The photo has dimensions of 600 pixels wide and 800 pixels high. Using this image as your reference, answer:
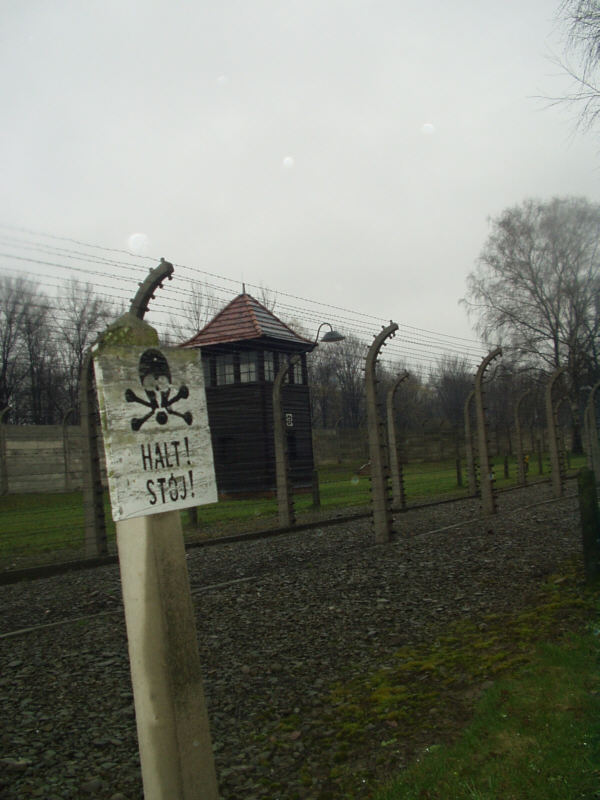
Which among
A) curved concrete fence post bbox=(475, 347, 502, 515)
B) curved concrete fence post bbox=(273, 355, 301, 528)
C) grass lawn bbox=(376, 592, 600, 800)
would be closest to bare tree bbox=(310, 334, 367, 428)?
curved concrete fence post bbox=(475, 347, 502, 515)

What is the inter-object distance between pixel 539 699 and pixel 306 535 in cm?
840

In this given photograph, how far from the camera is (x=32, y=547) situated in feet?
43.5

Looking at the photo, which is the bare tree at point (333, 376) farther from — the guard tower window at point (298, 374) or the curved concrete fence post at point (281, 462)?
the curved concrete fence post at point (281, 462)

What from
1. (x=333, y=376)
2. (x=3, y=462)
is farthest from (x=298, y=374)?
(x=333, y=376)

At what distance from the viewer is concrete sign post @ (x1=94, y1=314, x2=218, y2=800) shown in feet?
8.31

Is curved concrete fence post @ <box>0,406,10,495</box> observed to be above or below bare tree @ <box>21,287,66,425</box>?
below

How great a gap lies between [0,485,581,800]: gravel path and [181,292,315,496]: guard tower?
809 centimetres

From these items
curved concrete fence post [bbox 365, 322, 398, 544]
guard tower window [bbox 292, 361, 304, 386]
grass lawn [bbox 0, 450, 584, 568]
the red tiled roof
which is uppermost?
the red tiled roof

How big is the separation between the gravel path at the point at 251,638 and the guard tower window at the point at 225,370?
14.3m

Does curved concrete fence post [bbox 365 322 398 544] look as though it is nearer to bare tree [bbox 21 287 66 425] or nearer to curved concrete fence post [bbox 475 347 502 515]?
curved concrete fence post [bbox 475 347 502 515]

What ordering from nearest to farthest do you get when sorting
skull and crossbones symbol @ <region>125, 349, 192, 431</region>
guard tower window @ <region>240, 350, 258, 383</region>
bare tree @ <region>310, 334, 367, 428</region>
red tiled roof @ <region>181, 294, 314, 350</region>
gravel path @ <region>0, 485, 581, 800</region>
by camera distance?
skull and crossbones symbol @ <region>125, 349, 192, 431</region>, gravel path @ <region>0, 485, 581, 800</region>, guard tower window @ <region>240, 350, 258, 383</region>, red tiled roof @ <region>181, 294, 314, 350</region>, bare tree @ <region>310, 334, 367, 428</region>

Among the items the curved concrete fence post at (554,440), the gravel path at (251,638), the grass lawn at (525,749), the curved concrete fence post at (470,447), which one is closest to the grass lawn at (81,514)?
the curved concrete fence post at (470,447)

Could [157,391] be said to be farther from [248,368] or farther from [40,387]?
[40,387]

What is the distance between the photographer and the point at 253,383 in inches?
837
